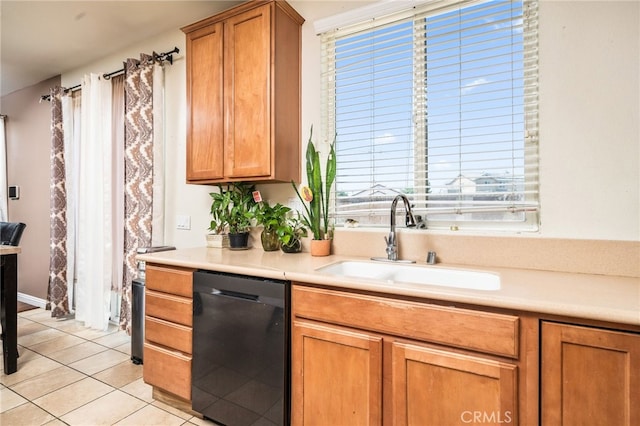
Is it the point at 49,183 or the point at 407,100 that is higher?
the point at 407,100

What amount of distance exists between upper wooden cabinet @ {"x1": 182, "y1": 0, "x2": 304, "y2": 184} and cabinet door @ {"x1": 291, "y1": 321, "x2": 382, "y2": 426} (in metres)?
0.98

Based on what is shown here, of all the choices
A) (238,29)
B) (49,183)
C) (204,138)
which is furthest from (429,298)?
(49,183)

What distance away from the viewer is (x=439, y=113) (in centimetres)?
180

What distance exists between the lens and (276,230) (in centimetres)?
211

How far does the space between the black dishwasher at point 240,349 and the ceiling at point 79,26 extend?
2021mm

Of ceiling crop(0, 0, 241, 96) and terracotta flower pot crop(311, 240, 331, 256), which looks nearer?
terracotta flower pot crop(311, 240, 331, 256)

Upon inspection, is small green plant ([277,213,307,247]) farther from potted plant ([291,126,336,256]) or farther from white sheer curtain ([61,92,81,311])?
white sheer curtain ([61,92,81,311])

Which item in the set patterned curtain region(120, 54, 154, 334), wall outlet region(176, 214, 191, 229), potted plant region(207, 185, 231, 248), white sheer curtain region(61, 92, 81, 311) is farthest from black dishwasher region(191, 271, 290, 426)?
white sheer curtain region(61, 92, 81, 311)

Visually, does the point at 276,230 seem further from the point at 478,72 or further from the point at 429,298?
the point at 478,72

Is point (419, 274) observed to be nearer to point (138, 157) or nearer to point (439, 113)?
point (439, 113)

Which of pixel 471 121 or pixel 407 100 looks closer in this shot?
pixel 471 121

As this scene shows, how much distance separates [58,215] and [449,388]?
397cm

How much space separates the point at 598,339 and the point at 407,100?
1.40 meters

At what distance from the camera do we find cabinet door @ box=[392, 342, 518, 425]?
104cm
